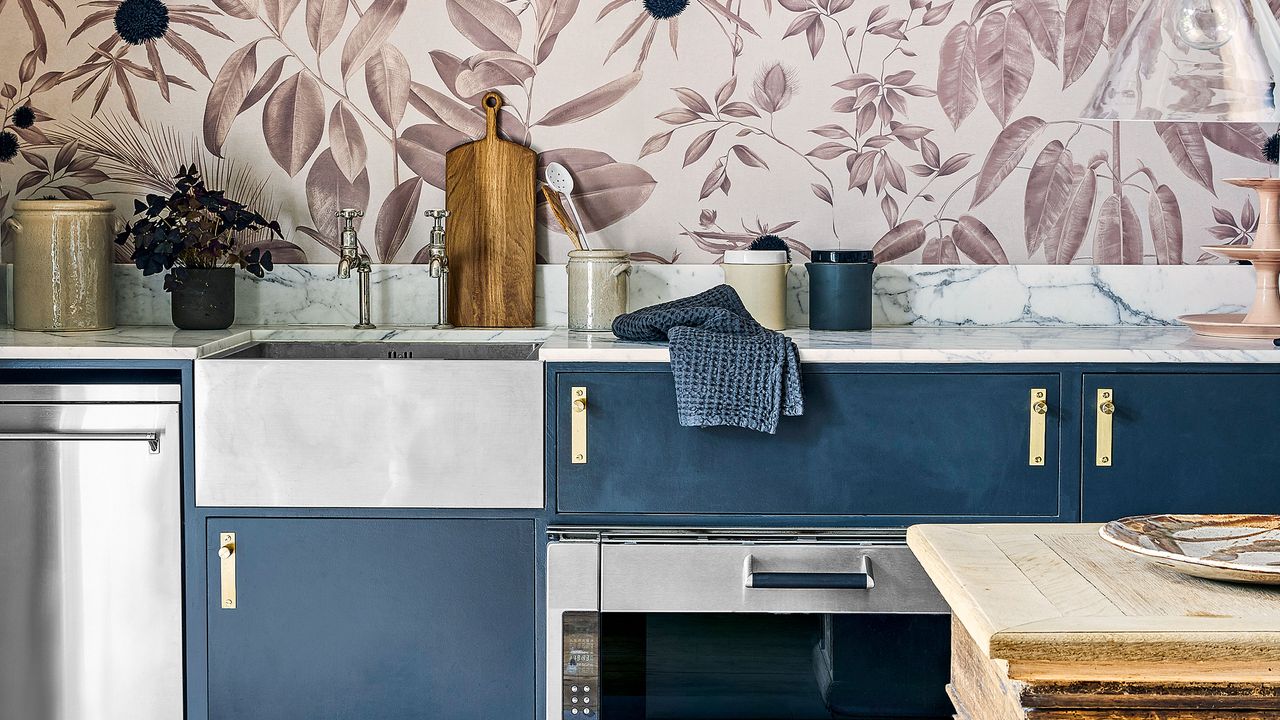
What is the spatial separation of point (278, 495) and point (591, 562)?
1.88 ft

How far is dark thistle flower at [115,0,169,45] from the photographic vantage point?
260cm

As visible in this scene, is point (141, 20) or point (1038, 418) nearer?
point (1038, 418)

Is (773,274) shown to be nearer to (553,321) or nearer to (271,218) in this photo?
(553,321)

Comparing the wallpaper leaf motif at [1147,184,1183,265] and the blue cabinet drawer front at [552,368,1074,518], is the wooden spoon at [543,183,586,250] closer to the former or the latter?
the blue cabinet drawer front at [552,368,1074,518]

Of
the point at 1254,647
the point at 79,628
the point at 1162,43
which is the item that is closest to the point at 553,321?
the point at 79,628

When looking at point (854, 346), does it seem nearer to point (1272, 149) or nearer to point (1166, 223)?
point (1166, 223)

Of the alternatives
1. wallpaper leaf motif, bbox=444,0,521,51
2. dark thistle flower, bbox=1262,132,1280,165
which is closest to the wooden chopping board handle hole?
wallpaper leaf motif, bbox=444,0,521,51

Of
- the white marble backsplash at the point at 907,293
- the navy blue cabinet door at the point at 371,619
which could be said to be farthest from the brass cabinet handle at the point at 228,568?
the white marble backsplash at the point at 907,293

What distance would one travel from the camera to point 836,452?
2.09 metres

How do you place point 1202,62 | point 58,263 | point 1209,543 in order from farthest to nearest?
1. point 58,263
2. point 1202,62
3. point 1209,543

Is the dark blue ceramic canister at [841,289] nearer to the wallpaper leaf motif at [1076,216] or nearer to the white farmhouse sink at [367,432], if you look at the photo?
the wallpaper leaf motif at [1076,216]

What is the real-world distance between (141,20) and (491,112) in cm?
82

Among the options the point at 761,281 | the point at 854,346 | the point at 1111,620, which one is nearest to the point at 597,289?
the point at 761,281

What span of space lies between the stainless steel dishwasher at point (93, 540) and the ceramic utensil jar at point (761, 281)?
3.76 ft
